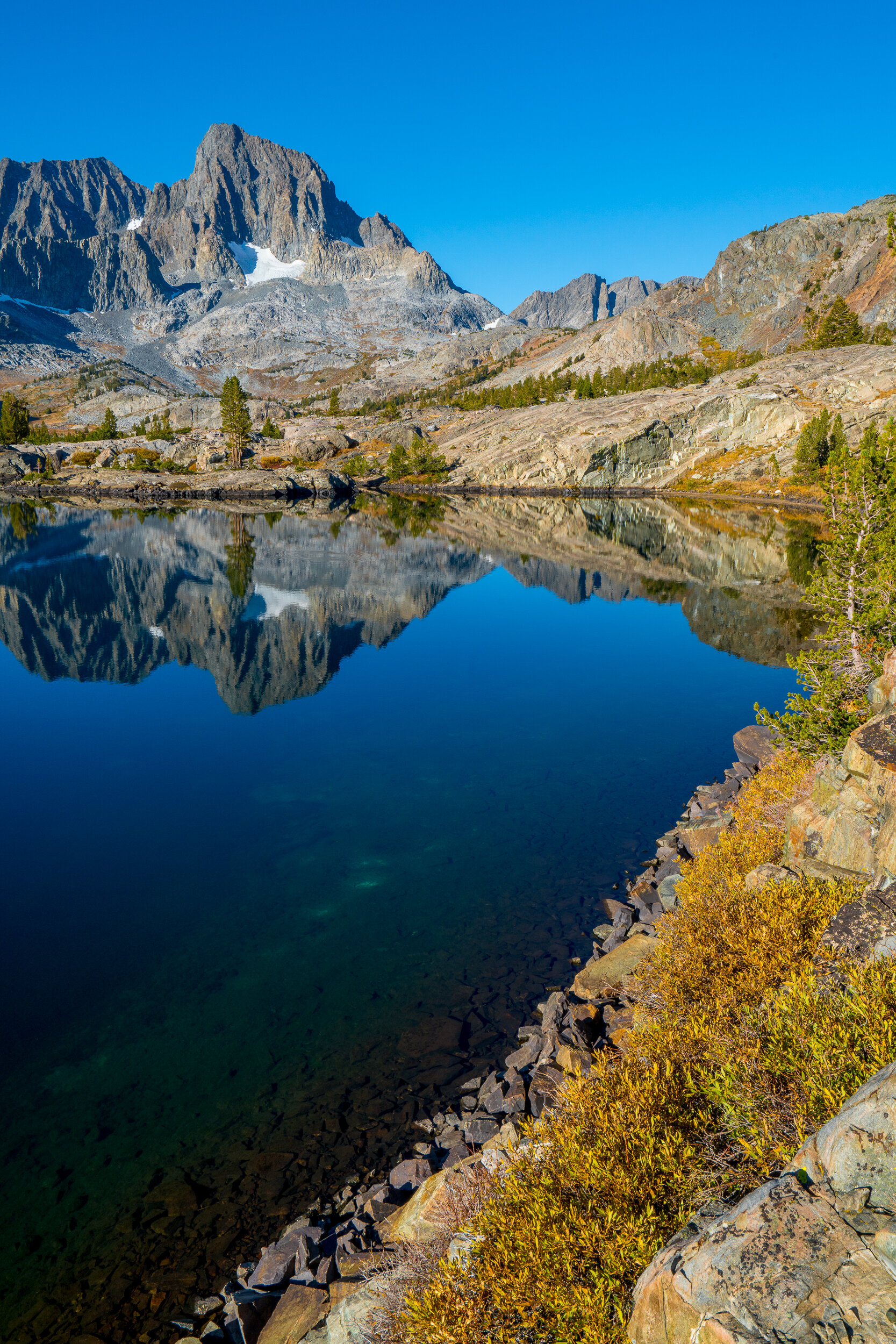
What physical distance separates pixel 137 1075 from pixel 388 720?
71.5ft

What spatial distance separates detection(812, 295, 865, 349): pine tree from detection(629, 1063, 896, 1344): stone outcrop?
211m

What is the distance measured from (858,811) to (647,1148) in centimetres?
786

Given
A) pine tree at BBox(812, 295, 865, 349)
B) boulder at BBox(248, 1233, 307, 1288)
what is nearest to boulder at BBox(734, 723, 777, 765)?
boulder at BBox(248, 1233, 307, 1288)

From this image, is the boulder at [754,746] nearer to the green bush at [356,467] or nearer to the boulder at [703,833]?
the boulder at [703,833]

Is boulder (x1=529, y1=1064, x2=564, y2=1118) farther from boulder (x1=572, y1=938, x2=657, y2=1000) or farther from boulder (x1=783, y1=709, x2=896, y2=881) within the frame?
boulder (x1=783, y1=709, x2=896, y2=881)

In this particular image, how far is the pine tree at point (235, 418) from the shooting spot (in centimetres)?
17688

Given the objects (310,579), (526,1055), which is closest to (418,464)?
(310,579)

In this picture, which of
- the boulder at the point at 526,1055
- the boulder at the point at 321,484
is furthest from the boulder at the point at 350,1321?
the boulder at the point at 321,484

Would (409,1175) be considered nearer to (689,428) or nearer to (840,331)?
(689,428)

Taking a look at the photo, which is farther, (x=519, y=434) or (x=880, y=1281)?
(x=519, y=434)

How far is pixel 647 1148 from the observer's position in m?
7.63

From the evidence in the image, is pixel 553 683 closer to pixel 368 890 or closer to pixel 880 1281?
pixel 368 890

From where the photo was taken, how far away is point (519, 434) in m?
187

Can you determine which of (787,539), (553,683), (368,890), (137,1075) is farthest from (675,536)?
(137,1075)
